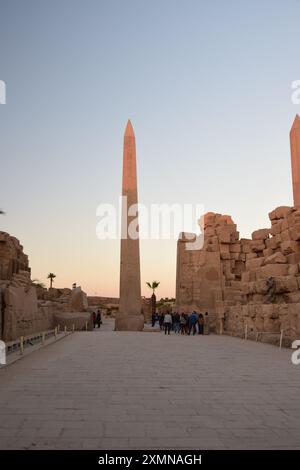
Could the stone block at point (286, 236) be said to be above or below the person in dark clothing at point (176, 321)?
above

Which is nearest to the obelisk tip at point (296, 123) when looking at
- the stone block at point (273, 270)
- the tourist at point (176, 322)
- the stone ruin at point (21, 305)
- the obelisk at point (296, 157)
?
the obelisk at point (296, 157)

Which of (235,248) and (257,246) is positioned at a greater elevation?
(235,248)

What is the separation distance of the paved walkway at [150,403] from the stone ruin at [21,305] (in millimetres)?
1823

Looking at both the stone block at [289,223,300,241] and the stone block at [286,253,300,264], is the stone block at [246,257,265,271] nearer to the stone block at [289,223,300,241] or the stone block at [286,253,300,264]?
the stone block at [286,253,300,264]

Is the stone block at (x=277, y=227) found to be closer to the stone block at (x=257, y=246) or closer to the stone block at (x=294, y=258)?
the stone block at (x=294, y=258)

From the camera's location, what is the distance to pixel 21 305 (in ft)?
36.1

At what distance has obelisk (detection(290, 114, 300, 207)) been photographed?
14.7 meters

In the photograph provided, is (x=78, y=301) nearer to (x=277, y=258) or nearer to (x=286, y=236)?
(x=277, y=258)

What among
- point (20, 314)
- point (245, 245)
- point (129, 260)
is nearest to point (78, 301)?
point (129, 260)

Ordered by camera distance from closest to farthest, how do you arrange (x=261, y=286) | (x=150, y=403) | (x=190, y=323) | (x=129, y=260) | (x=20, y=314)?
(x=150, y=403)
(x=20, y=314)
(x=261, y=286)
(x=190, y=323)
(x=129, y=260)

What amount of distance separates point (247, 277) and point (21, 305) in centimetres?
737

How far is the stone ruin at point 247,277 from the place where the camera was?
1172 centimetres

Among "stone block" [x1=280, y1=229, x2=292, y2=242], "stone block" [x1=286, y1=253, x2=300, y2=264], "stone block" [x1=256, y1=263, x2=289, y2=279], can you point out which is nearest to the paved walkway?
"stone block" [x1=256, y1=263, x2=289, y2=279]
